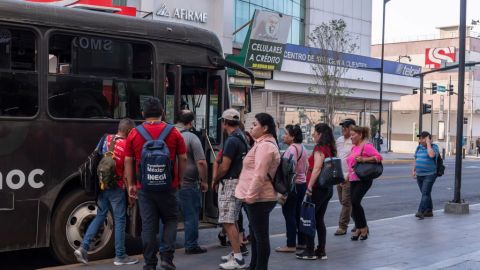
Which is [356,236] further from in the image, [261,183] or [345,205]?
[261,183]

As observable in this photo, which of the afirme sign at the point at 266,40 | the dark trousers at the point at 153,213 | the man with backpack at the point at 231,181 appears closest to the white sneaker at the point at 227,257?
the man with backpack at the point at 231,181

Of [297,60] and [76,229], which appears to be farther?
[297,60]

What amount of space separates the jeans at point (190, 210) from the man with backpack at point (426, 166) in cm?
583

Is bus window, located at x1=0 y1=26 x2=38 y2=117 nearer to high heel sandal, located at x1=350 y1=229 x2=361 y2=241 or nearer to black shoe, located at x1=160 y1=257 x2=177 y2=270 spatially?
black shoe, located at x1=160 y1=257 x2=177 y2=270

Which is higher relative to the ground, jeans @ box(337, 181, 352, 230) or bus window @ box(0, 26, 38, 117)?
bus window @ box(0, 26, 38, 117)

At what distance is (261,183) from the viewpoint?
6605 millimetres

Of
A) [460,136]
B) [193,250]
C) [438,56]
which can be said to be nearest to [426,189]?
[460,136]

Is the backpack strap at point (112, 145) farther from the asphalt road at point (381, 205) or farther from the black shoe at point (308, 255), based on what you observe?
the black shoe at point (308, 255)

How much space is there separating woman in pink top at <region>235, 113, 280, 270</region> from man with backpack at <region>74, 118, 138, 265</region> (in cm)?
151

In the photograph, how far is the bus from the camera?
7.32 meters

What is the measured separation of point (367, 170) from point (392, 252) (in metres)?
1.43

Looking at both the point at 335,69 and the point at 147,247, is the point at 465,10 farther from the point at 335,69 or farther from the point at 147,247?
the point at 335,69

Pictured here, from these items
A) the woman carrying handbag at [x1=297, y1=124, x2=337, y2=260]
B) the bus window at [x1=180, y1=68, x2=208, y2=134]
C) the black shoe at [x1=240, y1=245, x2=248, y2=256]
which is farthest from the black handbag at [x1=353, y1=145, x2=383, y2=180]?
the bus window at [x1=180, y1=68, x2=208, y2=134]

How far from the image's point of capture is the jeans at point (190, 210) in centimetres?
827
